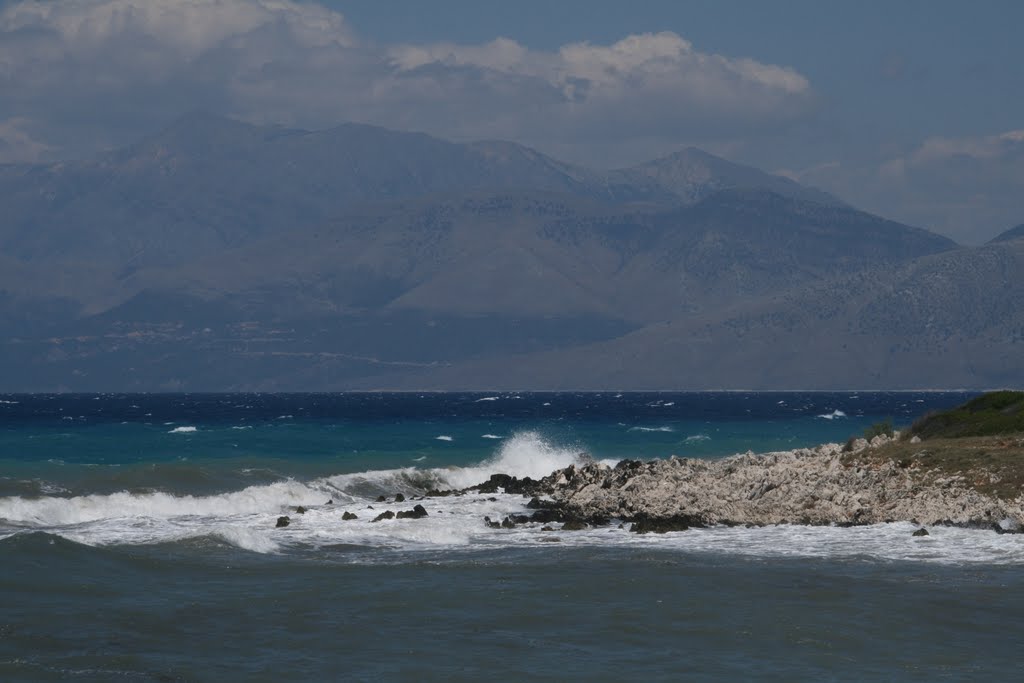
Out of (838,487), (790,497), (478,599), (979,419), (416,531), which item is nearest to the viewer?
(478,599)

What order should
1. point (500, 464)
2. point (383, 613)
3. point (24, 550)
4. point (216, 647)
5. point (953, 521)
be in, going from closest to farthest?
point (216, 647) < point (383, 613) < point (24, 550) < point (953, 521) < point (500, 464)

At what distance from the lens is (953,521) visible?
4012 cm

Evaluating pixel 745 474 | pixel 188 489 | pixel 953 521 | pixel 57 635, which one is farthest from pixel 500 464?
pixel 57 635

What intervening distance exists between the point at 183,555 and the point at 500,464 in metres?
43.9

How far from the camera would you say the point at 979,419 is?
54.4 meters

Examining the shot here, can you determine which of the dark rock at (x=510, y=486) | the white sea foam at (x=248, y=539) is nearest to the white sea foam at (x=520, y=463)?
the dark rock at (x=510, y=486)

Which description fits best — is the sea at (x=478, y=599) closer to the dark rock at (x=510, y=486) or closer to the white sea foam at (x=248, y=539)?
the white sea foam at (x=248, y=539)

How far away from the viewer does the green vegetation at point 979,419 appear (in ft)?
171

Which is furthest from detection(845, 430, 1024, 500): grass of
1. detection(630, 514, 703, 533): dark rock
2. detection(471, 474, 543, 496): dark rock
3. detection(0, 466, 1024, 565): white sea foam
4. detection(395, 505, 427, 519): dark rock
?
detection(395, 505, 427, 519): dark rock

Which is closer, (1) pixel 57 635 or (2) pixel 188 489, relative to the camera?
(1) pixel 57 635

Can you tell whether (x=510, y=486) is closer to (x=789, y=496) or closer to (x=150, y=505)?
(x=150, y=505)

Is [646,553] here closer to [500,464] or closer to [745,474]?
[745,474]

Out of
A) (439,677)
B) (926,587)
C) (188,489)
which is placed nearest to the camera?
(439,677)

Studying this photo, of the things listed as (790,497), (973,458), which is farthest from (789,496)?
(973,458)
